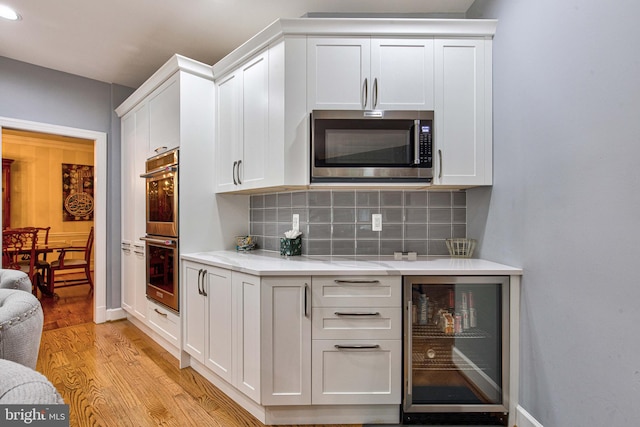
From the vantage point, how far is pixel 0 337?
0.70m

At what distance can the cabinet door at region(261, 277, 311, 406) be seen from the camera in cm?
172

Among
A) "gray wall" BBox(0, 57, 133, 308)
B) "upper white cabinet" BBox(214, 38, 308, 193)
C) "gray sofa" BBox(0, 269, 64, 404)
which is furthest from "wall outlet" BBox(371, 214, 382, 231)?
"gray wall" BBox(0, 57, 133, 308)

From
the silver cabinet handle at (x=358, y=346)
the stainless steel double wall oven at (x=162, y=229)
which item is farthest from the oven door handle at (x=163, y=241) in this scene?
the silver cabinet handle at (x=358, y=346)

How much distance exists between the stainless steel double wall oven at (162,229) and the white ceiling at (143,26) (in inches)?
38.4

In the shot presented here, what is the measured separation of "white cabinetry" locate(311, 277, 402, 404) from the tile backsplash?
2.14 feet

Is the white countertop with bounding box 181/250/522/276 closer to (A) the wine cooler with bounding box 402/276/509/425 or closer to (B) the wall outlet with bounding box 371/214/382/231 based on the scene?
(A) the wine cooler with bounding box 402/276/509/425

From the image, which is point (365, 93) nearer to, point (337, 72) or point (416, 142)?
point (337, 72)

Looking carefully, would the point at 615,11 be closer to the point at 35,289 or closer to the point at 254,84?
the point at 254,84

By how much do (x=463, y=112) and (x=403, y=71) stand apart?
46cm

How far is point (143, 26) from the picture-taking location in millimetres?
2447

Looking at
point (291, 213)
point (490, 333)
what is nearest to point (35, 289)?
point (291, 213)

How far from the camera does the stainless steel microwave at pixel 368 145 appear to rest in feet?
6.36

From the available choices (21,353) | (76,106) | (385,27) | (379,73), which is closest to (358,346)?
(21,353)

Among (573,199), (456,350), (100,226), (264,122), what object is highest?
(264,122)
